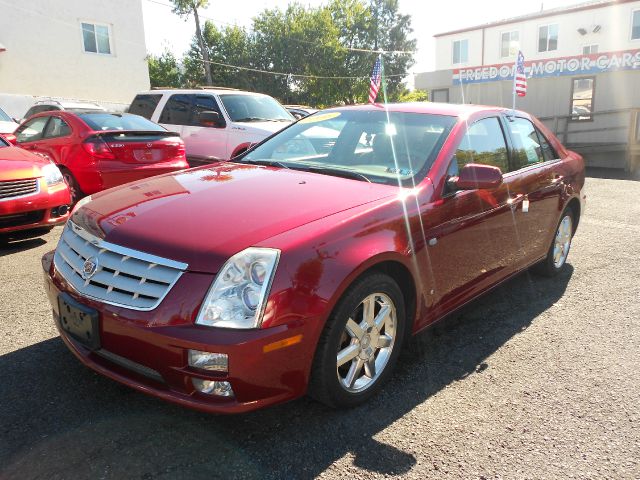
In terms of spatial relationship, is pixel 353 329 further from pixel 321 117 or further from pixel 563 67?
pixel 563 67

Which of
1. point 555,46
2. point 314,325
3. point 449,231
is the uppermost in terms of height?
point 555,46

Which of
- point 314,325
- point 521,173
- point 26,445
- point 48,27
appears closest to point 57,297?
point 26,445

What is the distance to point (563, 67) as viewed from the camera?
19312mm

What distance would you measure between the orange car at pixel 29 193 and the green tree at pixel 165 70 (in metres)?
42.4

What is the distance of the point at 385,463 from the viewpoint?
2330 millimetres

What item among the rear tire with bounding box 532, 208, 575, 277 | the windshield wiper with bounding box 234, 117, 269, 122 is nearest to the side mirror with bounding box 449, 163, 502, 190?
the rear tire with bounding box 532, 208, 575, 277

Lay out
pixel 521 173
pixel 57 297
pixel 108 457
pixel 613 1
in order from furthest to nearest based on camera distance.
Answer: pixel 613 1 → pixel 521 173 → pixel 57 297 → pixel 108 457

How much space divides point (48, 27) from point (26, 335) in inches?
756

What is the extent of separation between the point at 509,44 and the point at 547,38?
2.19m

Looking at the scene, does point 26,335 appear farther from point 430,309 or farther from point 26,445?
point 430,309

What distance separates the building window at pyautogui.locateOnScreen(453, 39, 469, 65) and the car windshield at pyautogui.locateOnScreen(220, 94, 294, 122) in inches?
1084

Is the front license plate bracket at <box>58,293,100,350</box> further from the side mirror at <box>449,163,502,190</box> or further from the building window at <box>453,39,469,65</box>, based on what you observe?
the building window at <box>453,39,469,65</box>

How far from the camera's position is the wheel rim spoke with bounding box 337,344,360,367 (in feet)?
8.53

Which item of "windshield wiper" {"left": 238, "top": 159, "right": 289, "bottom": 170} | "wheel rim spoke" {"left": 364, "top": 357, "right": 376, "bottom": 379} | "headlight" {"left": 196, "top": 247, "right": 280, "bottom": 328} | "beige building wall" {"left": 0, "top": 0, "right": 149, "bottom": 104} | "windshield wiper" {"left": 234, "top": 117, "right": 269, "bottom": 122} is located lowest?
"wheel rim spoke" {"left": 364, "top": 357, "right": 376, "bottom": 379}
